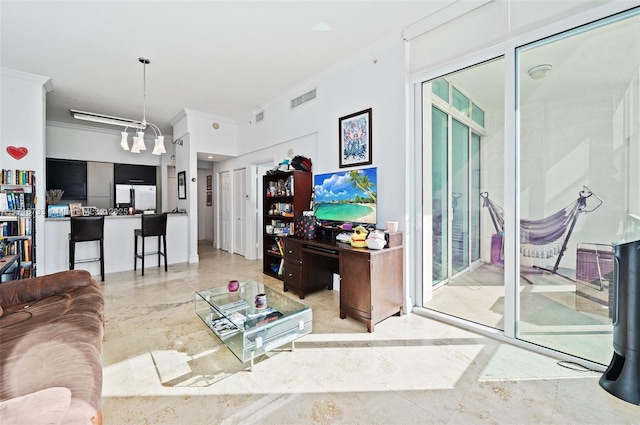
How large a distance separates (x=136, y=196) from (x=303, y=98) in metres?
5.26

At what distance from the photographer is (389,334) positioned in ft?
8.48

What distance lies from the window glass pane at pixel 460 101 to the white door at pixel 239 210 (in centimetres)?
435

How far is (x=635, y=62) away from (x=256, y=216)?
543cm

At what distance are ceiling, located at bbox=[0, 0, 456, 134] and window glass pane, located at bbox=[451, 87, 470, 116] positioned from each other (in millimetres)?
857

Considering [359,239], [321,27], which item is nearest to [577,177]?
[359,239]

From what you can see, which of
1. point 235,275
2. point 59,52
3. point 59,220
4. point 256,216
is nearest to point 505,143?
point 235,275

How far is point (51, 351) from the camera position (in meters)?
1.42

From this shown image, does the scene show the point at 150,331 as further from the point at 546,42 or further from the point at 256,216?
the point at 546,42

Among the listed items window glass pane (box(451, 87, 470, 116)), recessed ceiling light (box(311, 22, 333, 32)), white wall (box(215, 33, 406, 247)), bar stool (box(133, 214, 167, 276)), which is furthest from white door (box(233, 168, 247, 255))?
window glass pane (box(451, 87, 470, 116))

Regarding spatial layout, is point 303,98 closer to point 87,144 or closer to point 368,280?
point 368,280

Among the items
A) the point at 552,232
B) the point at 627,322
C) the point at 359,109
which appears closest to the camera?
the point at 627,322

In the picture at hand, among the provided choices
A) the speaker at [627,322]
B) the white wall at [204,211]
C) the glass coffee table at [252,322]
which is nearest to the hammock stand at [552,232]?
the speaker at [627,322]

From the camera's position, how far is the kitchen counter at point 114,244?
4.45 m

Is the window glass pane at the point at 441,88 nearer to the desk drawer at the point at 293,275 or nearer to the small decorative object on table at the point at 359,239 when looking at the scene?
the small decorative object on table at the point at 359,239
